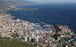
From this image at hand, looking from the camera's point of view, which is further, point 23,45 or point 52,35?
point 52,35

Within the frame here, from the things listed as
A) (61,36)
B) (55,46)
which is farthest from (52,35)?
(55,46)

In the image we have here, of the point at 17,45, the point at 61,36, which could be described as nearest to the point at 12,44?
the point at 17,45

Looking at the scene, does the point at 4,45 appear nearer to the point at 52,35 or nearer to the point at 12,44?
the point at 12,44

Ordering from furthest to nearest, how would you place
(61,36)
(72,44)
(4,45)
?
1. (61,36)
2. (72,44)
3. (4,45)

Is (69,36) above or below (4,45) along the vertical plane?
below

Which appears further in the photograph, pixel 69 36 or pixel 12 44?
pixel 69 36

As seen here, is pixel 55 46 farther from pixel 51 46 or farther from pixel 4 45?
pixel 4 45

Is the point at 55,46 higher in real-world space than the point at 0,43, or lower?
lower

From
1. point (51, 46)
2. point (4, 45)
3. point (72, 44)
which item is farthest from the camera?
point (72, 44)

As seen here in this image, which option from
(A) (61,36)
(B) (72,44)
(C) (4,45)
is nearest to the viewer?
(C) (4,45)
